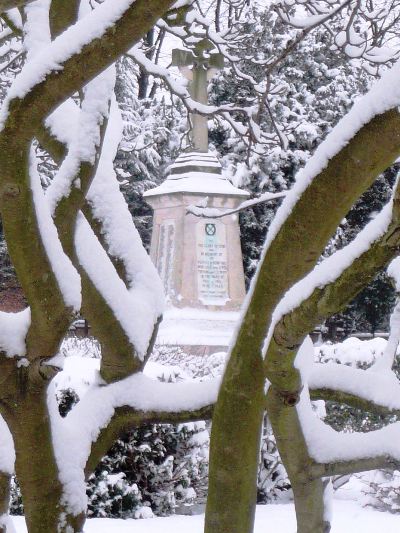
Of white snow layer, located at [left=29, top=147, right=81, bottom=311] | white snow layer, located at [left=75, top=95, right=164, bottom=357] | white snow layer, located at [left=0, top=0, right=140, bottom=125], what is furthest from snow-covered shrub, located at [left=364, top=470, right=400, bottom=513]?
white snow layer, located at [left=0, top=0, right=140, bottom=125]

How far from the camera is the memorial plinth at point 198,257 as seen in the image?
1285 centimetres

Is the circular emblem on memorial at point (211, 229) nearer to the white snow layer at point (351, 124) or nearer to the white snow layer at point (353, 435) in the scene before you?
the white snow layer at point (353, 435)

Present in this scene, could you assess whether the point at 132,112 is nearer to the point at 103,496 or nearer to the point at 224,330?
the point at 224,330

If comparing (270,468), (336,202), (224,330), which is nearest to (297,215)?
(336,202)

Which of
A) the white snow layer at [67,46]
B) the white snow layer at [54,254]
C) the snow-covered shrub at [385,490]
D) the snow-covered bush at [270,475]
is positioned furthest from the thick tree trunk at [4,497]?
the snow-covered shrub at [385,490]

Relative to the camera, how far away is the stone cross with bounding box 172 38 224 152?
41.3ft

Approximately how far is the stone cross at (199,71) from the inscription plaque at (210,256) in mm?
1392

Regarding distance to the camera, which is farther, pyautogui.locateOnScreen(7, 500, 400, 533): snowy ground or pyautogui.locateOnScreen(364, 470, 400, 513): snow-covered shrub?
pyautogui.locateOnScreen(364, 470, 400, 513): snow-covered shrub

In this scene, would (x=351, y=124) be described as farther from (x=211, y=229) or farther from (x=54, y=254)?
(x=211, y=229)

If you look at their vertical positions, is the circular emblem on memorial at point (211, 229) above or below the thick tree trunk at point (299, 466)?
above

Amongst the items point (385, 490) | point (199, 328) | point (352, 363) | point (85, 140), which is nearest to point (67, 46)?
point (85, 140)

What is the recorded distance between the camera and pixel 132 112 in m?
22.9

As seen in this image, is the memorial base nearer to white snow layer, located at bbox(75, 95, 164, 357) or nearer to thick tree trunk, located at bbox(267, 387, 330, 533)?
white snow layer, located at bbox(75, 95, 164, 357)

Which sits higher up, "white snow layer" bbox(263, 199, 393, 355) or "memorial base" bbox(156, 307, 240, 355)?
"memorial base" bbox(156, 307, 240, 355)
